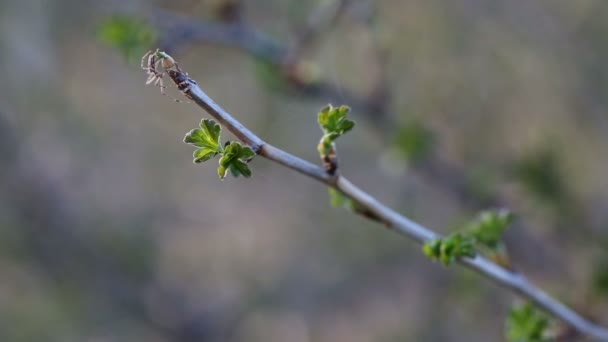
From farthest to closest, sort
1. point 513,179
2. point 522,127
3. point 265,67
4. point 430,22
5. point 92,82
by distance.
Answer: point 92,82 < point 430,22 < point 522,127 < point 513,179 < point 265,67

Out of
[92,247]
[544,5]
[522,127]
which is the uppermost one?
[544,5]

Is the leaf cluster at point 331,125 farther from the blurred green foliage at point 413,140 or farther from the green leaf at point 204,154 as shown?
the blurred green foliage at point 413,140

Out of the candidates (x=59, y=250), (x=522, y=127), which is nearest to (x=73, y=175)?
(x=59, y=250)

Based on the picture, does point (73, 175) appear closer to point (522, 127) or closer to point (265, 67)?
point (265, 67)

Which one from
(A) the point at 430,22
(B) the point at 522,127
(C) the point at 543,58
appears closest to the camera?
(C) the point at 543,58

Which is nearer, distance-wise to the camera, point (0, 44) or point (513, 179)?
point (513, 179)

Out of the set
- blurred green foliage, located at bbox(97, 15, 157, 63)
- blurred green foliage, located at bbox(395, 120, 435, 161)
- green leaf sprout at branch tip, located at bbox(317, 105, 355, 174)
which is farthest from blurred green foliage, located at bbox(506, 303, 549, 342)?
blurred green foliage, located at bbox(97, 15, 157, 63)

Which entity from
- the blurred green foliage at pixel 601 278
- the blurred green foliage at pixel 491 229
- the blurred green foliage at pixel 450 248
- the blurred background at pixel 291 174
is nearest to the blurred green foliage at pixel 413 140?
the blurred background at pixel 291 174

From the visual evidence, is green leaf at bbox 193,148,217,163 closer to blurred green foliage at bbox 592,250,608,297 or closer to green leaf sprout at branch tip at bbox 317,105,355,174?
green leaf sprout at branch tip at bbox 317,105,355,174
